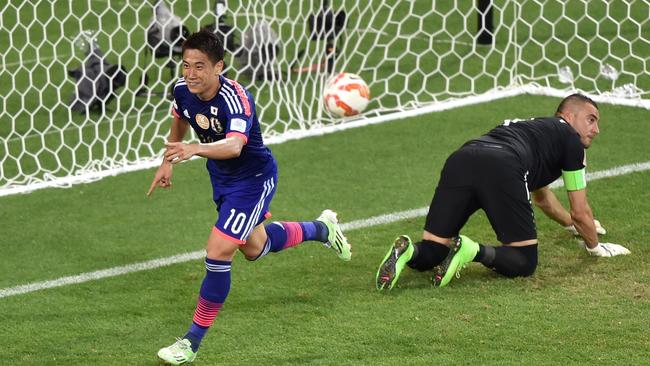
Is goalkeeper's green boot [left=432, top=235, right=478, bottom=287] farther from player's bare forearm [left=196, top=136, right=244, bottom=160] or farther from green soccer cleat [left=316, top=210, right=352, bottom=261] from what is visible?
player's bare forearm [left=196, top=136, right=244, bottom=160]

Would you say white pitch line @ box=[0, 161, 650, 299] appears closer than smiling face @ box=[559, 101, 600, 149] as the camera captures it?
No

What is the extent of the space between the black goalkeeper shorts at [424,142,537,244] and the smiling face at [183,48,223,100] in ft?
5.70

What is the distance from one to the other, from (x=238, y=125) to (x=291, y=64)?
219 inches

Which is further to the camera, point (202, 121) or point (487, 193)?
point (487, 193)

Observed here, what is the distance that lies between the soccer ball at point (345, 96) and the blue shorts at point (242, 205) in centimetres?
428

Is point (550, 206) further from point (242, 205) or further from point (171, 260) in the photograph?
point (171, 260)

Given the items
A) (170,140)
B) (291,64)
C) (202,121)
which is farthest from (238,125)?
(291,64)

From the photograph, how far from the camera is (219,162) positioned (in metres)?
6.07

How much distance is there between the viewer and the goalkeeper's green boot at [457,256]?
6.56 m

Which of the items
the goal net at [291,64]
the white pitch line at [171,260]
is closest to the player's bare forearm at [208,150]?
the white pitch line at [171,260]

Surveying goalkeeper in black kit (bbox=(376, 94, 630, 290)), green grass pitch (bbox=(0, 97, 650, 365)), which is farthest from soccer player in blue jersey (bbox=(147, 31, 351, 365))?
goalkeeper in black kit (bbox=(376, 94, 630, 290))

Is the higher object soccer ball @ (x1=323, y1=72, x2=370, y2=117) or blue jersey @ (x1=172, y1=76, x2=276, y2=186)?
blue jersey @ (x1=172, y1=76, x2=276, y2=186)

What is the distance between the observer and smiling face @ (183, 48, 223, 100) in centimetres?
567

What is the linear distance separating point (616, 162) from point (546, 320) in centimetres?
317
